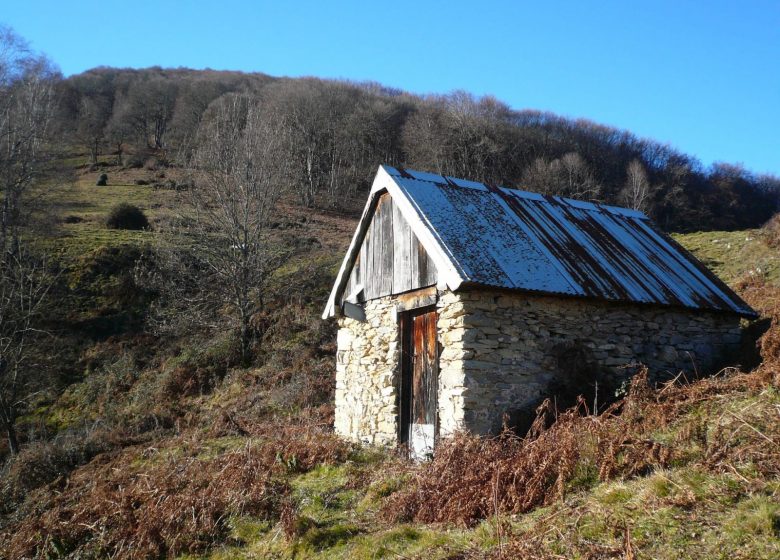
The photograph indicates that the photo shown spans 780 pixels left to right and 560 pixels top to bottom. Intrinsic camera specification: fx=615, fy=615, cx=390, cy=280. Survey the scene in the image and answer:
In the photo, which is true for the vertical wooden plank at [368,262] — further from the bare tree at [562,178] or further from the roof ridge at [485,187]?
the bare tree at [562,178]

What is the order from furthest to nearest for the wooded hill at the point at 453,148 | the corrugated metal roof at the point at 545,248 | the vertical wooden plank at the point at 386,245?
the wooded hill at the point at 453,148 → the vertical wooden plank at the point at 386,245 → the corrugated metal roof at the point at 545,248

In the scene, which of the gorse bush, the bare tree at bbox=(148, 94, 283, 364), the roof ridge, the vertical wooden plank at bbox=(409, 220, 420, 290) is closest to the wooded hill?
the gorse bush

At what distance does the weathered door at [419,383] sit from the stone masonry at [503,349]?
7.0 inches

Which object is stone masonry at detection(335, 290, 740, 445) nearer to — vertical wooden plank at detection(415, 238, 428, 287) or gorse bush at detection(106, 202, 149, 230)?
vertical wooden plank at detection(415, 238, 428, 287)

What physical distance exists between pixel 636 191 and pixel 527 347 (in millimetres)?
30939

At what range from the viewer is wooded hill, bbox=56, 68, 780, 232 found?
39719 mm

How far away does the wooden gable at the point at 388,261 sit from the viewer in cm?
1001

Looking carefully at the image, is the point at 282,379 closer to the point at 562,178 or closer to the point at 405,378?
the point at 405,378

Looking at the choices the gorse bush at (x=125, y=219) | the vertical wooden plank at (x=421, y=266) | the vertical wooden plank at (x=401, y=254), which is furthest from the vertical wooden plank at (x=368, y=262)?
the gorse bush at (x=125, y=219)

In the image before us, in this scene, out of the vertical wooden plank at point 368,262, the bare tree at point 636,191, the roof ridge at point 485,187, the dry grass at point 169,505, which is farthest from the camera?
the bare tree at point 636,191

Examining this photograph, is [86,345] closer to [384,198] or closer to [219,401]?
[219,401]

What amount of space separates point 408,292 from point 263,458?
143 inches

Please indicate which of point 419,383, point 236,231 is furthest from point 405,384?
point 236,231

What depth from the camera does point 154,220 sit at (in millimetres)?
31219
